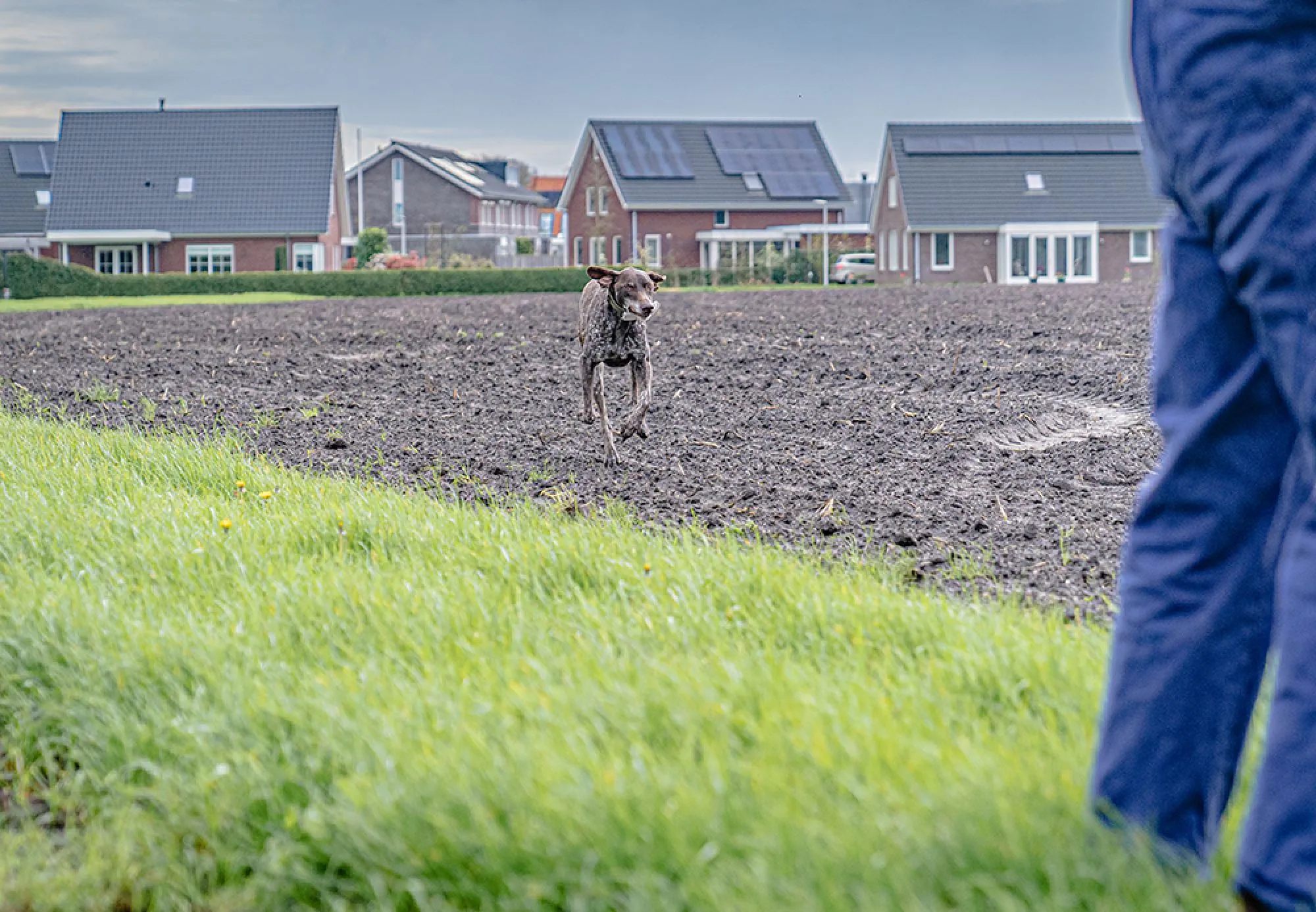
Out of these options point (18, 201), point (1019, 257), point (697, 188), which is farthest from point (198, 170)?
point (1019, 257)

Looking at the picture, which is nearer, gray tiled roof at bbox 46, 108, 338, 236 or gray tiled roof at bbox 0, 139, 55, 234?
gray tiled roof at bbox 46, 108, 338, 236

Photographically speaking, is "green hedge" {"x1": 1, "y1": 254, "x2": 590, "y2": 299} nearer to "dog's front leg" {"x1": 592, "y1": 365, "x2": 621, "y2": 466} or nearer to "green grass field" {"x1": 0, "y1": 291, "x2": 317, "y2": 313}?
"green grass field" {"x1": 0, "y1": 291, "x2": 317, "y2": 313}

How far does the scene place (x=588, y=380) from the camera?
288 inches

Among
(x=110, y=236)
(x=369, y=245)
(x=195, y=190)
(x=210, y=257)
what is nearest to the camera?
(x=110, y=236)

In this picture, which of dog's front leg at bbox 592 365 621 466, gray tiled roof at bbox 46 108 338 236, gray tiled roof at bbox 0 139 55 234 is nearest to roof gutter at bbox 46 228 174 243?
gray tiled roof at bbox 46 108 338 236

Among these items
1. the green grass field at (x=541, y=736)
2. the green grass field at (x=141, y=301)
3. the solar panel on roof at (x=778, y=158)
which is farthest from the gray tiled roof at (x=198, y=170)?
the green grass field at (x=541, y=736)

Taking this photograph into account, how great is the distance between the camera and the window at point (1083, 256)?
185 ft

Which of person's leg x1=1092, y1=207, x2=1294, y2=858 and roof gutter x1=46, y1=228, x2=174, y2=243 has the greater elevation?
roof gutter x1=46, y1=228, x2=174, y2=243

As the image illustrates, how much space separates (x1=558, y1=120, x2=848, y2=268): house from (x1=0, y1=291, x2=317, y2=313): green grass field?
2412cm

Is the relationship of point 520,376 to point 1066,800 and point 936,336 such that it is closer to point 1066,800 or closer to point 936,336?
point 936,336

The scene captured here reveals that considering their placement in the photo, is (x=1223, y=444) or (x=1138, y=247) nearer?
(x=1223, y=444)

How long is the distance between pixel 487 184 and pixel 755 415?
74.1 metres

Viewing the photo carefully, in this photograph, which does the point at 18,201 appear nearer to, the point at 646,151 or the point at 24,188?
the point at 24,188

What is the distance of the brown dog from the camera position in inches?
264
